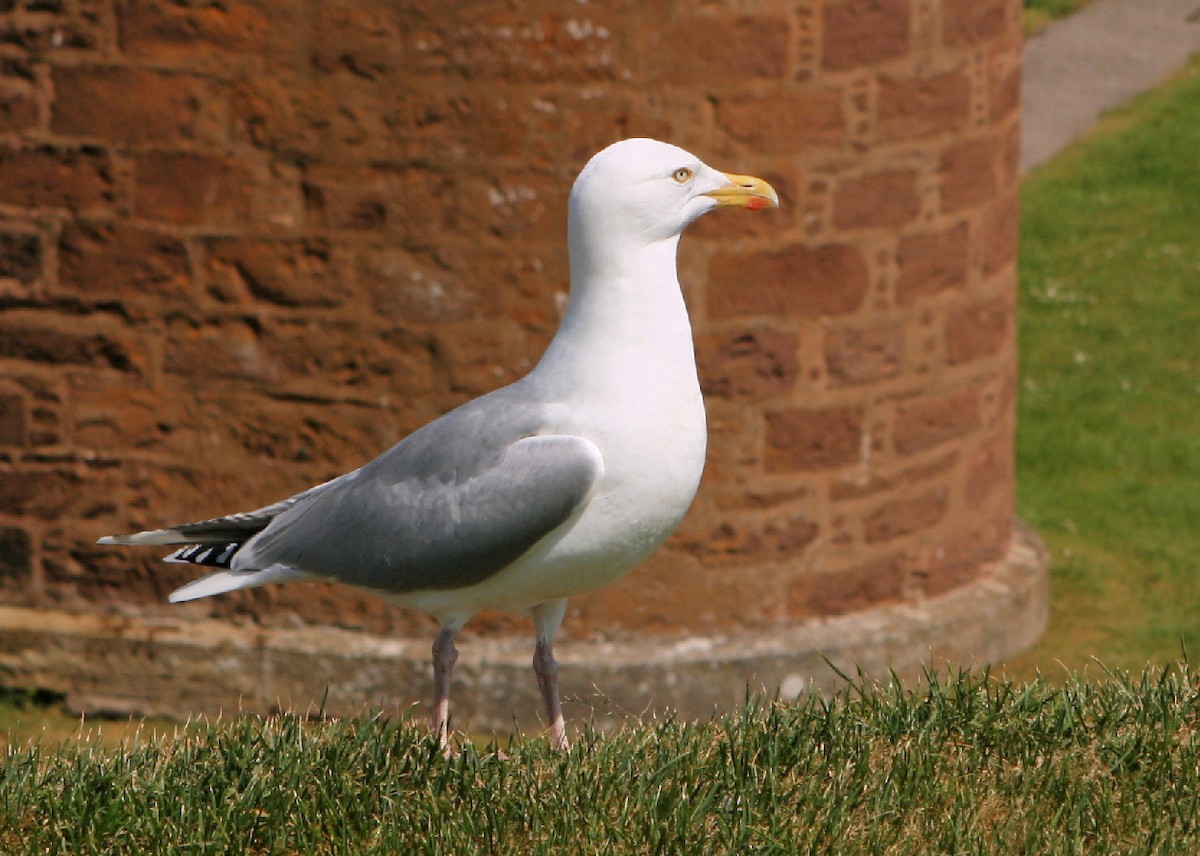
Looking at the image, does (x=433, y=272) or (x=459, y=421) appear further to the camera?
(x=433, y=272)

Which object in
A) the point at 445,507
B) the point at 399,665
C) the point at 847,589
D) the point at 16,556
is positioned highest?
the point at 445,507

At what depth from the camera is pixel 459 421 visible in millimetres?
4168

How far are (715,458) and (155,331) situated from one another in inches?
80.2

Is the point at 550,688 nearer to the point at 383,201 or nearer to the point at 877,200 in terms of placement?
the point at 383,201

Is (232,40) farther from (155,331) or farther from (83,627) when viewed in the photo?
(83,627)

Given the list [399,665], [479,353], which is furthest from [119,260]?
[399,665]

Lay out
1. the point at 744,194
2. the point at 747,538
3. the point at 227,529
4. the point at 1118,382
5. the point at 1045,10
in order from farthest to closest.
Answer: the point at 1045,10 < the point at 1118,382 < the point at 747,538 < the point at 227,529 < the point at 744,194

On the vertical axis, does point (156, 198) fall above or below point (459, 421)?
above

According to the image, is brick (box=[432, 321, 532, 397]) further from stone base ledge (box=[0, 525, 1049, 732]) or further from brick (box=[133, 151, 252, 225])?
stone base ledge (box=[0, 525, 1049, 732])

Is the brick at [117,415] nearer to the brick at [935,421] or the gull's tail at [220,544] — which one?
the gull's tail at [220,544]

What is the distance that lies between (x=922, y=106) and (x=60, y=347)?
127 inches

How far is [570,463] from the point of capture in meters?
3.88

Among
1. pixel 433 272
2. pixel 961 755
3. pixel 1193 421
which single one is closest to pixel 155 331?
pixel 433 272

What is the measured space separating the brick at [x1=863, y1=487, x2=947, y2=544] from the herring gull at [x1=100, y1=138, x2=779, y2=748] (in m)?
3.01
